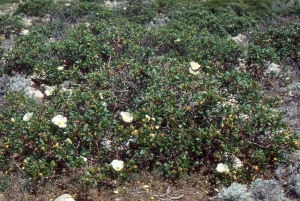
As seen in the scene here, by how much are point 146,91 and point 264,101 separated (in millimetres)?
1256

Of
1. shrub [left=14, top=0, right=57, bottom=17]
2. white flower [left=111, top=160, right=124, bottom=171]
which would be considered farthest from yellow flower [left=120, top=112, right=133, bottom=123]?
shrub [left=14, top=0, right=57, bottom=17]

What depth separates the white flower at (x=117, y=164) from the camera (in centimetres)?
337

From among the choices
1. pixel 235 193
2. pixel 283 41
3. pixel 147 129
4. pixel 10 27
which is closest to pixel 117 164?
pixel 147 129

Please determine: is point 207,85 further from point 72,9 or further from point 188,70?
point 72,9

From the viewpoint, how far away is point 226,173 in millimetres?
3391

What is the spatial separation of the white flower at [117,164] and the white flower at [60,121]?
1.96ft

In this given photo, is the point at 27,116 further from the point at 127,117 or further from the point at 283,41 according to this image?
the point at 283,41

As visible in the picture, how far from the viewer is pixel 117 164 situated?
339cm

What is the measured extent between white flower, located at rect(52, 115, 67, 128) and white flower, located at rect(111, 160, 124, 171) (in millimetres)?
596

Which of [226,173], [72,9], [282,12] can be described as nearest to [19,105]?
[226,173]

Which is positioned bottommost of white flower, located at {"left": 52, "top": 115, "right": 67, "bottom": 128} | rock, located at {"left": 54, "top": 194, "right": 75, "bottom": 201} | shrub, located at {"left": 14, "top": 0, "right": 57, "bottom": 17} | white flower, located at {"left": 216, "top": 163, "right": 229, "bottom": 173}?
rock, located at {"left": 54, "top": 194, "right": 75, "bottom": 201}

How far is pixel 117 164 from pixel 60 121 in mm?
699

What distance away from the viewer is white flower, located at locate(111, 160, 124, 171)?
3.37 m

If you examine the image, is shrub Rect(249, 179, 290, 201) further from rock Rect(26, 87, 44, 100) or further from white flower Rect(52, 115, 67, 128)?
rock Rect(26, 87, 44, 100)
